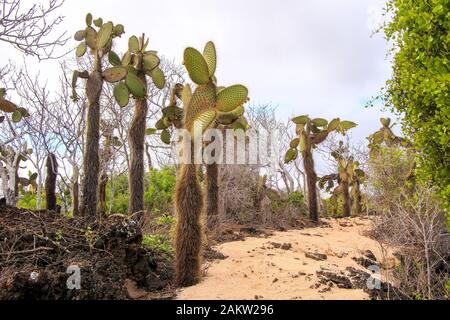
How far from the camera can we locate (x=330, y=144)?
82.6 feet

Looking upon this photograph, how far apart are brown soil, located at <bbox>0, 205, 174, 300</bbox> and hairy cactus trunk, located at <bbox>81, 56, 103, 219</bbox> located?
1.87 m

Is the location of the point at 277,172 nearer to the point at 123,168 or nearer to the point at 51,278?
the point at 123,168

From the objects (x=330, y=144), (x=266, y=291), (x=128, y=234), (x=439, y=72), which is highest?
(x=330, y=144)

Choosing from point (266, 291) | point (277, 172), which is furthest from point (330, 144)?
point (266, 291)

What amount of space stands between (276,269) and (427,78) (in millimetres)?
3449

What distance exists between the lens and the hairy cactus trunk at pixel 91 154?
8.38 metres

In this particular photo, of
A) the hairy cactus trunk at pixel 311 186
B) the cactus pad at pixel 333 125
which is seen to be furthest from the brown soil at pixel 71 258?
the cactus pad at pixel 333 125

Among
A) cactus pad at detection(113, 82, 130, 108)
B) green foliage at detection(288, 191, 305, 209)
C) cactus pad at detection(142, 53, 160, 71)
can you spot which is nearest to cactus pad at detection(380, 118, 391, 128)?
green foliage at detection(288, 191, 305, 209)

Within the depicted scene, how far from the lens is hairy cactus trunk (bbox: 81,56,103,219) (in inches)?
330

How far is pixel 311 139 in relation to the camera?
14.7m

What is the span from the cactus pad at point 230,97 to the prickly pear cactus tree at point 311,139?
8.05 meters

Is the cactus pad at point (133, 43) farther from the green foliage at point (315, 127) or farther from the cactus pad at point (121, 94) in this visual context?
the green foliage at point (315, 127)
